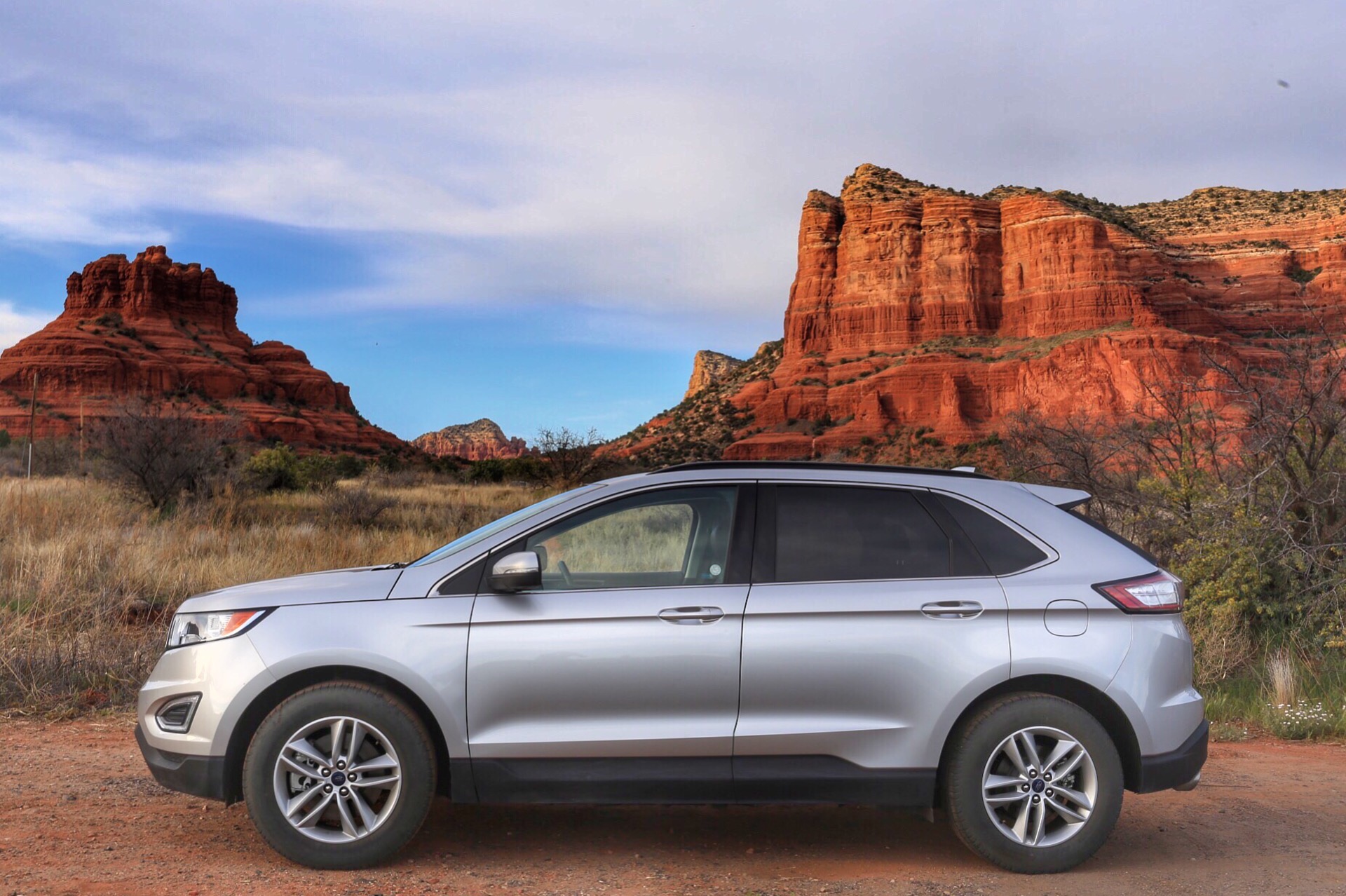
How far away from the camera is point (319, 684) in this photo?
168 inches

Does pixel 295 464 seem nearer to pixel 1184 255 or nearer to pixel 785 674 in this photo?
pixel 785 674

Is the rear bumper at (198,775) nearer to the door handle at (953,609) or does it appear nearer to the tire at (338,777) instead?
the tire at (338,777)

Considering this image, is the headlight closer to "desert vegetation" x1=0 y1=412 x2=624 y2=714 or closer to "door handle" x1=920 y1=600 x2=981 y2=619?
"door handle" x1=920 y1=600 x2=981 y2=619

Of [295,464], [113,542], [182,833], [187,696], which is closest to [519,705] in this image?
[187,696]

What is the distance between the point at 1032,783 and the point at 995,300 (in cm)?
8679

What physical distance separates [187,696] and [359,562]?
8.77m

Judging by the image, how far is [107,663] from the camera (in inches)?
308

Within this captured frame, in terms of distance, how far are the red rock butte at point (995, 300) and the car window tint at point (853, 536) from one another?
2708 inches

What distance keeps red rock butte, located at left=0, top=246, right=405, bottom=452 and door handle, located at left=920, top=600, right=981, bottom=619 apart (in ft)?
262

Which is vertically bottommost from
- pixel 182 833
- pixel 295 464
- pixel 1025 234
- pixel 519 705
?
pixel 182 833

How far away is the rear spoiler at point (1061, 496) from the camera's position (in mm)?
4707

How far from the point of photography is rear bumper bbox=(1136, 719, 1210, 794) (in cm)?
432

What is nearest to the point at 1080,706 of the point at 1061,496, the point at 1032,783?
the point at 1032,783

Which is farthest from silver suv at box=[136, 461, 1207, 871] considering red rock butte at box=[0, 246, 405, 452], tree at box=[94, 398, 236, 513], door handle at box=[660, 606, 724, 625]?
red rock butte at box=[0, 246, 405, 452]
